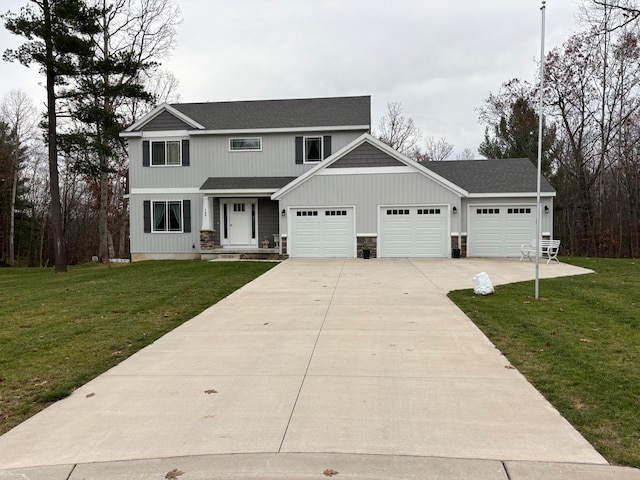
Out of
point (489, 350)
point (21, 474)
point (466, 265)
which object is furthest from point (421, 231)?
point (21, 474)

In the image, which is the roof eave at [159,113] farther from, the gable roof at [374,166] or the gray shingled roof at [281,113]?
the gable roof at [374,166]

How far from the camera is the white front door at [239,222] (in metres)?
20.5

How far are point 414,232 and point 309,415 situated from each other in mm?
14820

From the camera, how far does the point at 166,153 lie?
819 inches

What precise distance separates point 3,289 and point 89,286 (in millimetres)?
3046

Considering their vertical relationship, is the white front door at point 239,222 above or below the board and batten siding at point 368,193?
below

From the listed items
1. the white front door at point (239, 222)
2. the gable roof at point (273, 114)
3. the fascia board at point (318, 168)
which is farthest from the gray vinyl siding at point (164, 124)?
the fascia board at point (318, 168)

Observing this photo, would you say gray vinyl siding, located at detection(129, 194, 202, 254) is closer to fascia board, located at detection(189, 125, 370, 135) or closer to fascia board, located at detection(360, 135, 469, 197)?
fascia board, located at detection(189, 125, 370, 135)

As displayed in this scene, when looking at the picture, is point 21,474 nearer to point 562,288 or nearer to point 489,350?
point 489,350

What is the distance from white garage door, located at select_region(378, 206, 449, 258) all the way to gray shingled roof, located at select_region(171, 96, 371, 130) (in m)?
4.54

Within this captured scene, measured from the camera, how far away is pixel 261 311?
847 cm

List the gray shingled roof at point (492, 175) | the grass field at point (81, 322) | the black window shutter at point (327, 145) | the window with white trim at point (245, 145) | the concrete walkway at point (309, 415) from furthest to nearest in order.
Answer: the window with white trim at point (245, 145) < the black window shutter at point (327, 145) < the gray shingled roof at point (492, 175) < the grass field at point (81, 322) < the concrete walkway at point (309, 415)

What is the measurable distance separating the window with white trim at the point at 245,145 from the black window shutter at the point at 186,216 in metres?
3.13

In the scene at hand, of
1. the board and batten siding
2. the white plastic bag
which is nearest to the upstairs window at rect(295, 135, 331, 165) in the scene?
the board and batten siding
